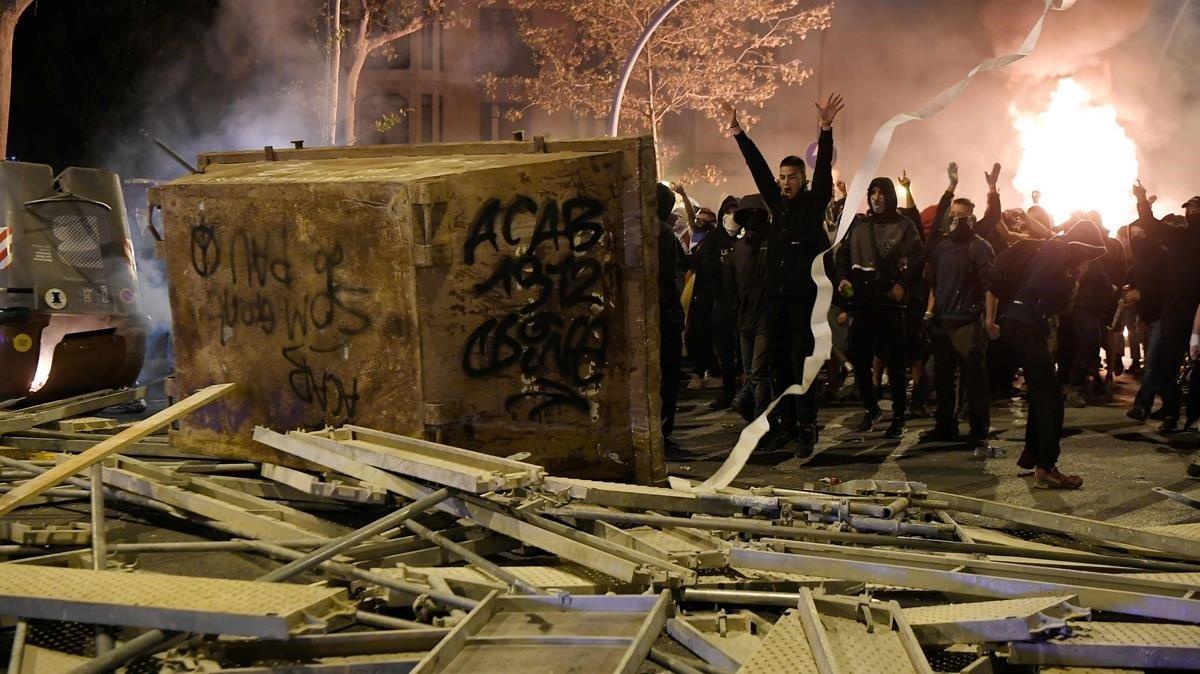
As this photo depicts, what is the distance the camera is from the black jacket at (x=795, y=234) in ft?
27.3

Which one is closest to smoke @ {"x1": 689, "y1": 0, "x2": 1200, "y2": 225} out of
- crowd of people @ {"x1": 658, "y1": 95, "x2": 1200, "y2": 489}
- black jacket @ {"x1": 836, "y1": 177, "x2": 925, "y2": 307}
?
crowd of people @ {"x1": 658, "y1": 95, "x2": 1200, "y2": 489}

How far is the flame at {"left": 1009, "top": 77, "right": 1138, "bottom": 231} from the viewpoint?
29.3 metres

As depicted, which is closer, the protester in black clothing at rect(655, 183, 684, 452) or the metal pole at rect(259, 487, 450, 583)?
the metal pole at rect(259, 487, 450, 583)

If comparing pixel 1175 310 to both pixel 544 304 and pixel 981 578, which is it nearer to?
pixel 544 304

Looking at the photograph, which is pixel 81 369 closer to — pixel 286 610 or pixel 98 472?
pixel 98 472

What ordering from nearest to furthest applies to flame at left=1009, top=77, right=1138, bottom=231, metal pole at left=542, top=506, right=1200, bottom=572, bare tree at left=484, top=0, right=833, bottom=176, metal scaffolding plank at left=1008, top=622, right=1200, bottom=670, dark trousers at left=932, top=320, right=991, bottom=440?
1. metal scaffolding plank at left=1008, top=622, right=1200, bottom=670
2. metal pole at left=542, top=506, right=1200, bottom=572
3. dark trousers at left=932, top=320, right=991, bottom=440
4. flame at left=1009, top=77, right=1138, bottom=231
5. bare tree at left=484, top=0, right=833, bottom=176

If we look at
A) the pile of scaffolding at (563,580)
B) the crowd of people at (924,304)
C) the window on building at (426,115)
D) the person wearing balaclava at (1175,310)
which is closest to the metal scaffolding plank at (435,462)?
the pile of scaffolding at (563,580)

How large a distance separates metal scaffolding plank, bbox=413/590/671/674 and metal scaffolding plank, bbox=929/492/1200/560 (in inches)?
80.8

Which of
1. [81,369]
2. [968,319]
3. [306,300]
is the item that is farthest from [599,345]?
[81,369]

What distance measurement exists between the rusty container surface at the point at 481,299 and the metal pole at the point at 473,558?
100cm

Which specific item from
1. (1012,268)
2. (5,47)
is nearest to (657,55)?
(5,47)

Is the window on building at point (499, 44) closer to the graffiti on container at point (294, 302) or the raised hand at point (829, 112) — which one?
the raised hand at point (829, 112)

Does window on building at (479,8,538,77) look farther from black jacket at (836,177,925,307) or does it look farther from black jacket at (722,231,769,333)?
black jacket at (722,231,769,333)

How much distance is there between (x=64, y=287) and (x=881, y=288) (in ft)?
23.2
